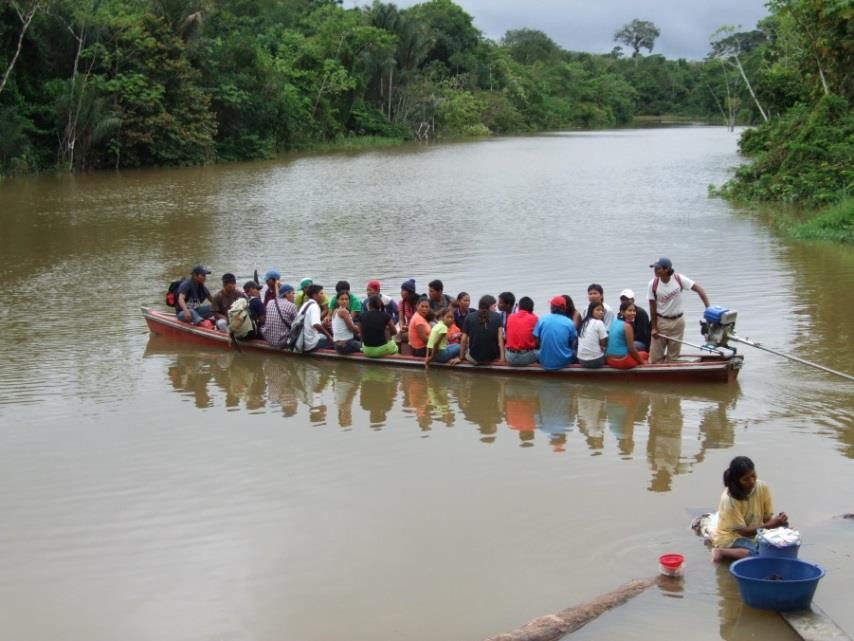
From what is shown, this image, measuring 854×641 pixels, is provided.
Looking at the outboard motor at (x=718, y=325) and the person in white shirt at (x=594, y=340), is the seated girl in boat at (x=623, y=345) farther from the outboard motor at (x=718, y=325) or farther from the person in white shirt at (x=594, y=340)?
the outboard motor at (x=718, y=325)

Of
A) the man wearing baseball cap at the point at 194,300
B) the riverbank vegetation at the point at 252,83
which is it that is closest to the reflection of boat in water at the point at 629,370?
the man wearing baseball cap at the point at 194,300

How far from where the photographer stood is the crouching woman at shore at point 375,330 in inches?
476

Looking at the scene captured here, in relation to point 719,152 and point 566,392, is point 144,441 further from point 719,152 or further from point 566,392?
point 719,152

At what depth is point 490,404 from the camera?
10.9 metres

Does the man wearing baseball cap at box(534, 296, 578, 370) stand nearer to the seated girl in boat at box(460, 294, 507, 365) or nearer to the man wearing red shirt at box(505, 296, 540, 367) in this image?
the man wearing red shirt at box(505, 296, 540, 367)

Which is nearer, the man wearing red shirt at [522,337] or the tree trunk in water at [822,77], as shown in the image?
the man wearing red shirt at [522,337]

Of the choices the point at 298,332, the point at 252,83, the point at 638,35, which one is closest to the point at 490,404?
the point at 298,332

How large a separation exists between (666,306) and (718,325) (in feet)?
1.94

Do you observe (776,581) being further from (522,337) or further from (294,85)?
(294,85)

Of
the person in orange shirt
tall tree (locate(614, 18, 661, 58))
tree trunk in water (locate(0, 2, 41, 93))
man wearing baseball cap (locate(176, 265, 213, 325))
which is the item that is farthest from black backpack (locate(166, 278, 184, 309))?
tall tree (locate(614, 18, 661, 58))

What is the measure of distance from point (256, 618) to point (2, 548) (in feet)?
7.44

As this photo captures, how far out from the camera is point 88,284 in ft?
59.2

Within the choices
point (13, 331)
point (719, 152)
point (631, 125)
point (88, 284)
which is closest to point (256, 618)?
point (13, 331)

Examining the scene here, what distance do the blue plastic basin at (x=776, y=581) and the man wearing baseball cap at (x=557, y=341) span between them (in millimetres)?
4919
